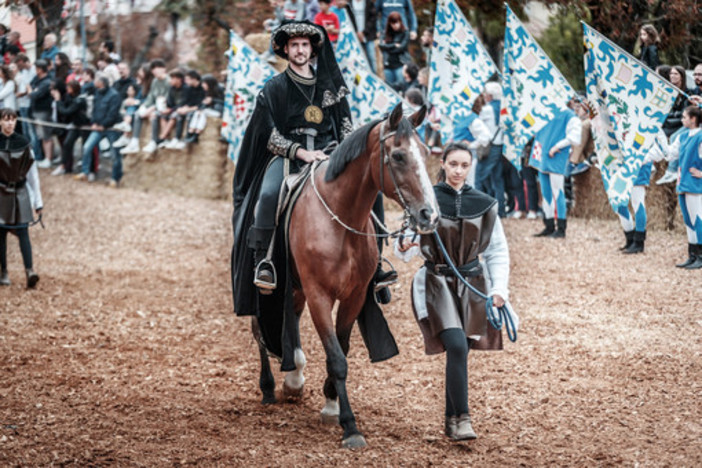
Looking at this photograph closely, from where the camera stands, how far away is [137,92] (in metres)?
19.9

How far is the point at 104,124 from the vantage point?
19.6 m

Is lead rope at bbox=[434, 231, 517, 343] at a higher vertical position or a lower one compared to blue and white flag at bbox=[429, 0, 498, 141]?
lower

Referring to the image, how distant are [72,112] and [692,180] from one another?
48.8 feet

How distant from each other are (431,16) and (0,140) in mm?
12350

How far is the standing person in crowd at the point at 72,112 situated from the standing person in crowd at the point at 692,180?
14.5 metres

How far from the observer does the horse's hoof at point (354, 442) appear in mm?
5633

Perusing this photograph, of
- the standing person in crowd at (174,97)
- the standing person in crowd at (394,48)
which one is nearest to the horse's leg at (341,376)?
the standing person in crowd at (394,48)

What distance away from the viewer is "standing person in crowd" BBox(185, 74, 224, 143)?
61.4ft

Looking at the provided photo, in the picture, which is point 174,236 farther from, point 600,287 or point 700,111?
point 700,111

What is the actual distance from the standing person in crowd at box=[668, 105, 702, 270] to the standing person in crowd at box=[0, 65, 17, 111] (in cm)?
1444

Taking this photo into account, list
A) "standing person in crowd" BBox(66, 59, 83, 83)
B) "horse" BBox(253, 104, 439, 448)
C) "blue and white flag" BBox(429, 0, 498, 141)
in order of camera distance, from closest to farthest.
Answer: "horse" BBox(253, 104, 439, 448) < "blue and white flag" BBox(429, 0, 498, 141) < "standing person in crowd" BBox(66, 59, 83, 83)

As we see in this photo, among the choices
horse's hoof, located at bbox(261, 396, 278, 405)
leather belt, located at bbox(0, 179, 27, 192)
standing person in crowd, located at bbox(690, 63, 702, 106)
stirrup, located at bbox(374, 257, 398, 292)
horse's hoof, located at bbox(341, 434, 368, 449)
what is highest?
standing person in crowd, located at bbox(690, 63, 702, 106)

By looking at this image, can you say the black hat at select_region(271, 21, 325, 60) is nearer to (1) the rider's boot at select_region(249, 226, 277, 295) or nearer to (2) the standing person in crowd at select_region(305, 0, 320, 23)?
(1) the rider's boot at select_region(249, 226, 277, 295)

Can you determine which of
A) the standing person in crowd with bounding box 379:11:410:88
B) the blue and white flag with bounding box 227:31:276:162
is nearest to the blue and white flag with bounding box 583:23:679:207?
the blue and white flag with bounding box 227:31:276:162
